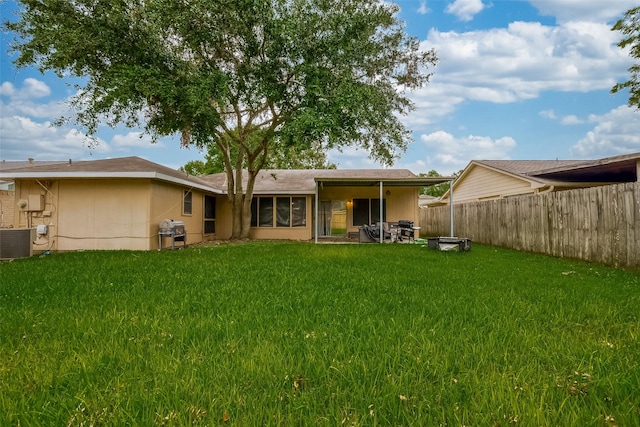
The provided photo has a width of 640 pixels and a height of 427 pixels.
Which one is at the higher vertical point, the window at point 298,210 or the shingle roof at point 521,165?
the shingle roof at point 521,165

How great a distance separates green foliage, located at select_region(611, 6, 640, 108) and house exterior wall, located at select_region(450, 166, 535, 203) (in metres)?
6.26

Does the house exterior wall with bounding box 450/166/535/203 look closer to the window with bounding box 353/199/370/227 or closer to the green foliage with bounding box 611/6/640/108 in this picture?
the window with bounding box 353/199/370/227

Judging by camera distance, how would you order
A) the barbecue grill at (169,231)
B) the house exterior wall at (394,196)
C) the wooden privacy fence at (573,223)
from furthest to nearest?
the house exterior wall at (394,196)
the barbecue grill at (169,231)
the wooden privacy fence at (573,223)

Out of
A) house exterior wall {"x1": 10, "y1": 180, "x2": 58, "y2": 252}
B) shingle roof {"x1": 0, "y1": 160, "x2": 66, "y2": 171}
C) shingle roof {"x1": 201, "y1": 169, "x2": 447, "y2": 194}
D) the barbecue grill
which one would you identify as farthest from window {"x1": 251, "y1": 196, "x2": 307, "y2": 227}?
shingle roof {"x1": 0, "y1": 160, "x2": 66, "y2": 171}

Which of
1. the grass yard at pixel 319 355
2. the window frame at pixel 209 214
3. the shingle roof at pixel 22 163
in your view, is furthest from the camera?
the shingle roof at pixel 22 163

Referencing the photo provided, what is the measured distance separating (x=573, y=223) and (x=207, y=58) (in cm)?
1195

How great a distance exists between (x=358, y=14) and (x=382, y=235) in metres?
7.99

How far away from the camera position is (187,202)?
13.6 m

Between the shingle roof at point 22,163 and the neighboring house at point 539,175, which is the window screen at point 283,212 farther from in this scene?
the shingle roof at point 22,163

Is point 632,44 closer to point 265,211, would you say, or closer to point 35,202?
point 265,211

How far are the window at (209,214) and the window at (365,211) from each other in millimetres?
7398

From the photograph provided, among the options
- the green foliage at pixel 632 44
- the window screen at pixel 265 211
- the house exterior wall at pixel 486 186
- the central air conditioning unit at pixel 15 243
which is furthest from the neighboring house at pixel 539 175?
the central air conditioning unit at pixel 15 243

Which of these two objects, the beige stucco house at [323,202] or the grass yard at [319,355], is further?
the beige stucco house at [323,202]

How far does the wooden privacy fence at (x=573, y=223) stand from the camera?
21.9 feet
